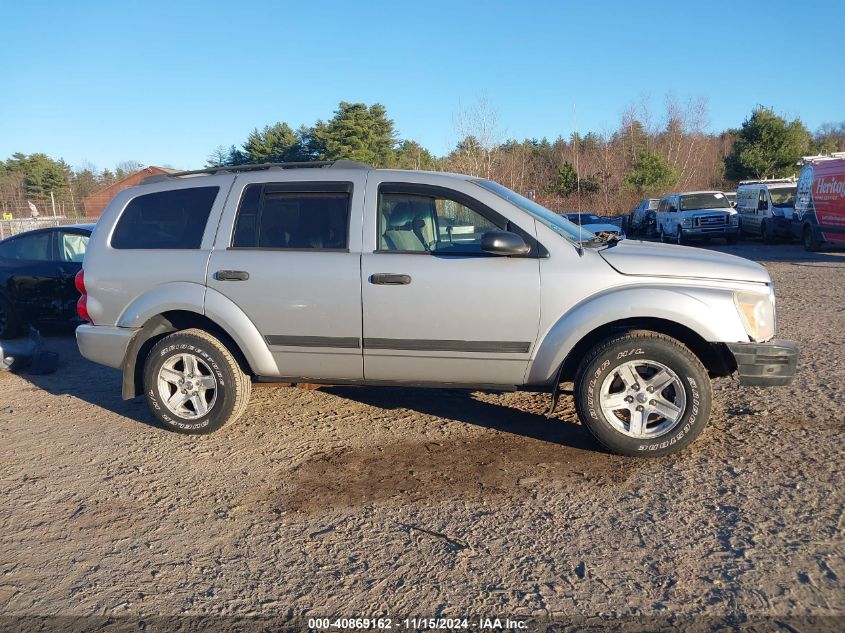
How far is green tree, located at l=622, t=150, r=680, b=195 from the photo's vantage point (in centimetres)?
3712

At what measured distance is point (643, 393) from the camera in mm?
4293

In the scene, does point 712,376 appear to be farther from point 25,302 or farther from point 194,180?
point 25,302

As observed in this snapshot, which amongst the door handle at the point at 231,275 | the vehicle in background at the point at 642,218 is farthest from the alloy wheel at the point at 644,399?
the vehicle in background at the point at 642,218

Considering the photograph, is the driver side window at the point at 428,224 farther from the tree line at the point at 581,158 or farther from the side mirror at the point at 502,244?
the tree line at the point at 581,158

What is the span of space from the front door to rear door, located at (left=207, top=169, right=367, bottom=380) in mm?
146

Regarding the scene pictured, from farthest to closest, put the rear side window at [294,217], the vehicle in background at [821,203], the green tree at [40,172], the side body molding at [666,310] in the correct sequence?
the green tree at [40,172], the vehicle in background at [821,203], the rear side window at [294,217], the side body molding at [666,310]

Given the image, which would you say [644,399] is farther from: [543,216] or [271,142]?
[271,142]

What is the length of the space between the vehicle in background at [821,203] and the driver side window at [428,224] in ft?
52.8

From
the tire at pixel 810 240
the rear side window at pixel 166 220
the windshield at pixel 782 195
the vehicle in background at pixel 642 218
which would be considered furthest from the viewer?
the vehicle in background at pixel 642 218

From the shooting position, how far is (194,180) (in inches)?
203

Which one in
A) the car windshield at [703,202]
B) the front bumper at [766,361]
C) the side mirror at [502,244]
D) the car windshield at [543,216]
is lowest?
the front bumper at [766,361]

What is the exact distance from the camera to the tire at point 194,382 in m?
4.88

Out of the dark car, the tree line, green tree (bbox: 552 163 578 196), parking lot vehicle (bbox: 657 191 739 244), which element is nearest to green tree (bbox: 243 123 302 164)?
the tree line

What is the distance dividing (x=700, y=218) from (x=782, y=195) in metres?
2.67
